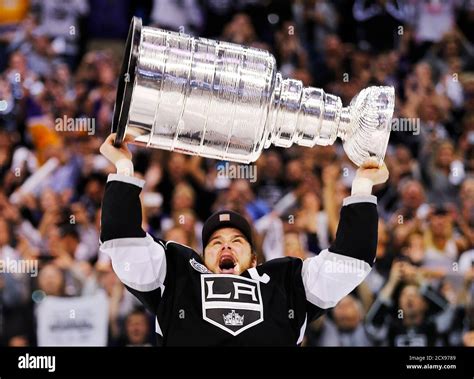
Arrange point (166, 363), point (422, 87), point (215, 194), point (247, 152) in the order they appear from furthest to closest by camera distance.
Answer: point (422, 87)
point (215, 194)
point (166, 363)
point (247, 152)

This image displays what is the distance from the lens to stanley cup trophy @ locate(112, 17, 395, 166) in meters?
2.76

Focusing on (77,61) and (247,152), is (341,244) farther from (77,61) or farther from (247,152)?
(77,61)

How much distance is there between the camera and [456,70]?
7.05 metres

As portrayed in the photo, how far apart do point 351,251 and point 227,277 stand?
1.43ft

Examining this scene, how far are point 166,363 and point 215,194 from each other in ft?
9.83

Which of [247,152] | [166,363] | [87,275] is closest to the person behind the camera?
[247,152]

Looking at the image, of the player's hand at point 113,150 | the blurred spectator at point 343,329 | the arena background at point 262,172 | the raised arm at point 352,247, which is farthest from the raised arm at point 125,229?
the blurred spectator at point 343,329

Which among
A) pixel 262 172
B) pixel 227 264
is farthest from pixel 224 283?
pixel 262 172

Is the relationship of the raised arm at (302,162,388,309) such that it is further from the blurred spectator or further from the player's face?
the blurred spectator

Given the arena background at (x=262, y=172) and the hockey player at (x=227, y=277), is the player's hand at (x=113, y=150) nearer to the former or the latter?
the hockey player at (x=227, y=277)

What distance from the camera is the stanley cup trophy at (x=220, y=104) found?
276 cm

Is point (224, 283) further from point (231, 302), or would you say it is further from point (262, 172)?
point (262, 172)

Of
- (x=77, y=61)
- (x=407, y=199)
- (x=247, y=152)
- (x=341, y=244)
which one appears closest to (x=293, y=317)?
(x=341, y=244)

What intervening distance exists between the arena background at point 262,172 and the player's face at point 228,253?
96.6 inches
